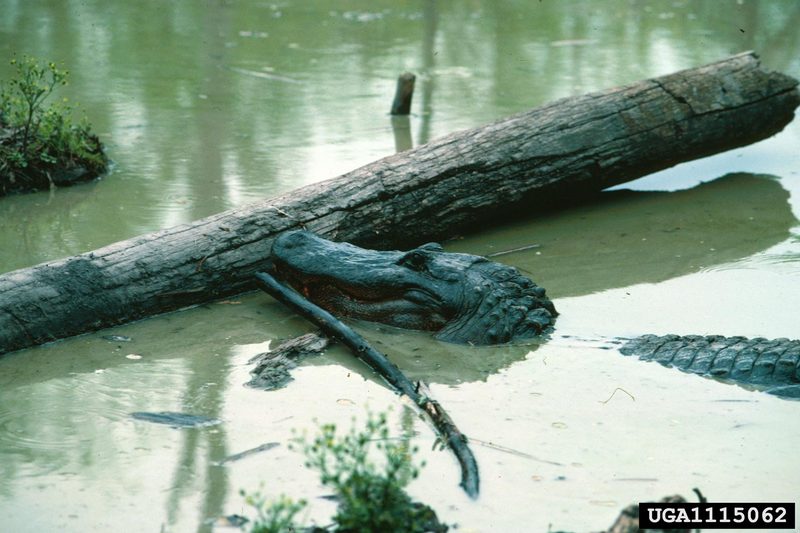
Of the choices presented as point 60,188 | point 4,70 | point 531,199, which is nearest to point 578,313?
point 531,199

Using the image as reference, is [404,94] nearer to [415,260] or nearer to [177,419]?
[415,260]

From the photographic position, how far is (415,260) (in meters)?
5.80

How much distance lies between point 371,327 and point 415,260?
17.4 inches

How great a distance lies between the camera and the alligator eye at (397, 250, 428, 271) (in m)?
5.79

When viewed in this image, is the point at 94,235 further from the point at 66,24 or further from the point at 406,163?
the point at 66,24

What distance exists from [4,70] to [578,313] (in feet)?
25.6

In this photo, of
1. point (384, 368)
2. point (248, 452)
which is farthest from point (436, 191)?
point (248, 452)

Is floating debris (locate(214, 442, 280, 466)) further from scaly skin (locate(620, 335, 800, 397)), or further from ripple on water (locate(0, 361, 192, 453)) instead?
scaly skin (locate(620, 335, 800, 397))

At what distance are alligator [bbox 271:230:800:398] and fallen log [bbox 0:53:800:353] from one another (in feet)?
1.43

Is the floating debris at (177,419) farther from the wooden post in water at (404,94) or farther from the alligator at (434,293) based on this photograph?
the wooden post in water at (404,94)

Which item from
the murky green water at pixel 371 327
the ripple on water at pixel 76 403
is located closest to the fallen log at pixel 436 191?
the murky green water at pixel 371 327

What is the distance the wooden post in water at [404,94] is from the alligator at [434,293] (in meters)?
4.42

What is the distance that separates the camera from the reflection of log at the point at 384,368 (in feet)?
13.2

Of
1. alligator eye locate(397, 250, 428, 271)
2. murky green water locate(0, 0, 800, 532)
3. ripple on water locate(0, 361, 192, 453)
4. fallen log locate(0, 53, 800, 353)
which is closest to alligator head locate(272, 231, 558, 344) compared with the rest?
alligator eye locate(397, 250, 428, 271)
